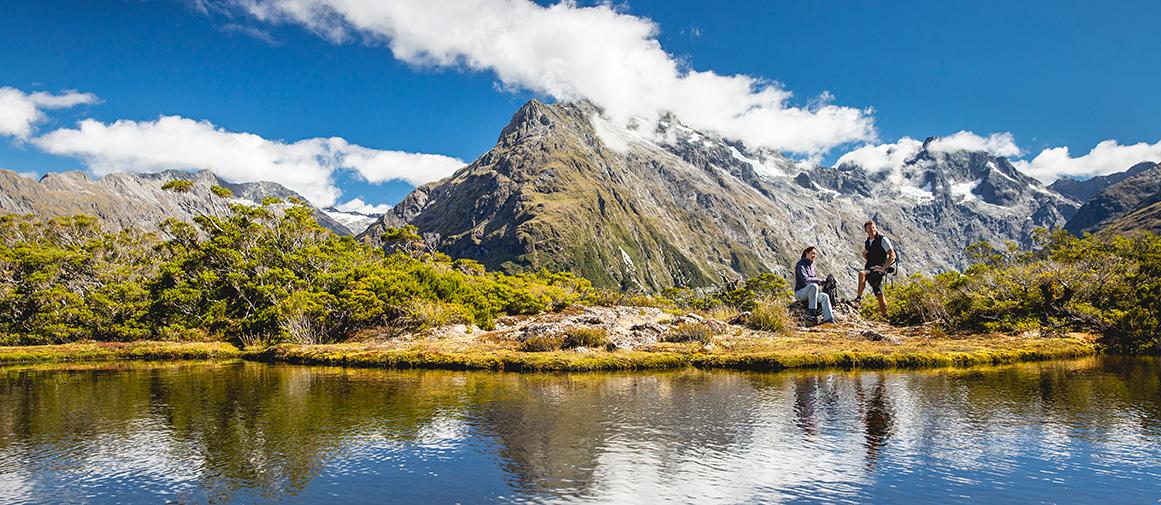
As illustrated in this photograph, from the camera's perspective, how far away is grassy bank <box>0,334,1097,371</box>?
1251 inches

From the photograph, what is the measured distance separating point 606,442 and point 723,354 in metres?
19.7

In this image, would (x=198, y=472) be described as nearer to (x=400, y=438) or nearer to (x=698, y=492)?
(x=400, y=438)

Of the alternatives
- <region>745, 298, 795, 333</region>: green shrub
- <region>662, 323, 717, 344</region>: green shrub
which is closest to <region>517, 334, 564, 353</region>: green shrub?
<region>662, 323, 717, 344</region>: green shrub

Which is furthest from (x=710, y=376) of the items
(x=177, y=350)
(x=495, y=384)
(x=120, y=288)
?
(x=120, y=288)

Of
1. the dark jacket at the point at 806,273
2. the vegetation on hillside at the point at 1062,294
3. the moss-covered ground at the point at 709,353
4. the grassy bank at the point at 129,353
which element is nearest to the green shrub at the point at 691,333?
the moss-covered ground at the point at 709,353

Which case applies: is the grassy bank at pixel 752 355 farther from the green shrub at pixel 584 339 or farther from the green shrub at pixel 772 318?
the green shrub at pixel 772 318

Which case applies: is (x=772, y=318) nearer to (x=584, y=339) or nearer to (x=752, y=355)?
(x=752, y=355)

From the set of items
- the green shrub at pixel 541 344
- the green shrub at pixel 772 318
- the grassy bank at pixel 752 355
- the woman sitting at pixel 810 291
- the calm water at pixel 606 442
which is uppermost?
the woman sitting at pixel 810 291

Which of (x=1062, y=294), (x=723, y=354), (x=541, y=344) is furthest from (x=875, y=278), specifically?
(x=1062, y=294)

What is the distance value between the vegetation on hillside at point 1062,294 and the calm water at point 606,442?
50.9 ft

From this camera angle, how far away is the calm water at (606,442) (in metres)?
12.5

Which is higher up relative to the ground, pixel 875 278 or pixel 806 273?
pixel 806 273

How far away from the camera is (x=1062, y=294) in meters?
41.9

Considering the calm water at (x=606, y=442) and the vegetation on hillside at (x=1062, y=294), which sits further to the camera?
the vegetation on hillside at (x=1062, y=294)
